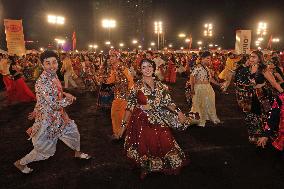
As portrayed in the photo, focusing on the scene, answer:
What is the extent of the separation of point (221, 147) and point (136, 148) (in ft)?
7.30

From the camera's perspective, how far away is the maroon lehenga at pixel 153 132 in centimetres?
444

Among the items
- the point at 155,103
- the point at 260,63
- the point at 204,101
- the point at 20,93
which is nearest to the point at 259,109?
the point at 260,63

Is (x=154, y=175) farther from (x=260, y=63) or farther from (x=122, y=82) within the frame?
(x=260, y=63)

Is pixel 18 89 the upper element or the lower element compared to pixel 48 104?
lower

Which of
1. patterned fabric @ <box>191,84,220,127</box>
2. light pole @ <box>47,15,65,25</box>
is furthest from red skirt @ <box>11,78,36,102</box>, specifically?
light pole @ <box>47,15,65,25</box>

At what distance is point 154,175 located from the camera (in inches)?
184

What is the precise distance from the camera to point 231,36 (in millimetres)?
65750

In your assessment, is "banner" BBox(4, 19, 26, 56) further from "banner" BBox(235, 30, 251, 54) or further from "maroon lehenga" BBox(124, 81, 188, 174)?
Result: "maroon lehenga" BBox(124, 81, 188, 174)

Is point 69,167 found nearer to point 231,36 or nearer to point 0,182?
point 0,182

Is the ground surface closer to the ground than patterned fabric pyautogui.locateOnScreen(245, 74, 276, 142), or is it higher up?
closer to the ground

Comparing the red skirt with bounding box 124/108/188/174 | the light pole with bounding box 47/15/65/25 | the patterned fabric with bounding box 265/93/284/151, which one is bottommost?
the red skirt with bounding box 124/108/188/174

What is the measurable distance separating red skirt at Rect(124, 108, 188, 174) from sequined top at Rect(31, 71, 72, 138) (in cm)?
115

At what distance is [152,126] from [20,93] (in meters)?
9.26

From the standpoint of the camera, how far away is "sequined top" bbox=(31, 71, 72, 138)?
4.52 meters
